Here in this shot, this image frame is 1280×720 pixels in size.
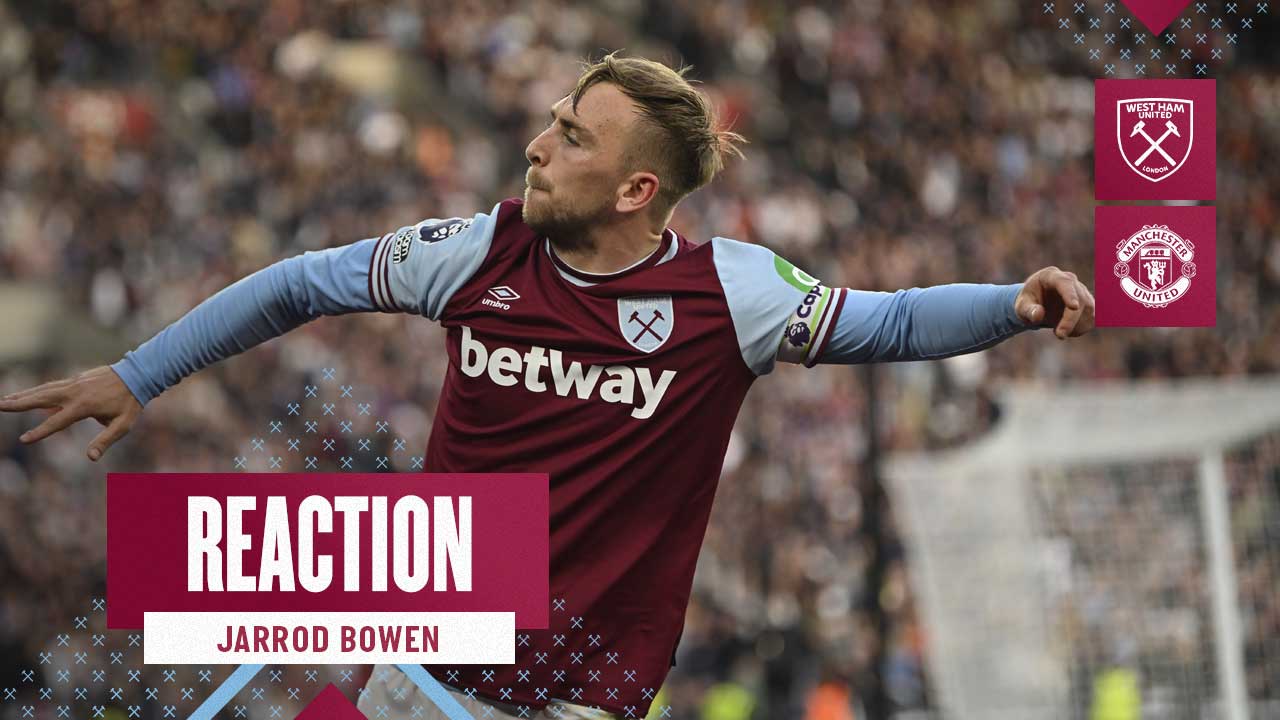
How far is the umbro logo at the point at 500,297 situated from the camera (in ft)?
11.7

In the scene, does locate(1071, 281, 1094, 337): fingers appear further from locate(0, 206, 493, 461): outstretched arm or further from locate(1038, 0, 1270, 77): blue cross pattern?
locate(1038, 0, 1270, 77): blue cross pattern

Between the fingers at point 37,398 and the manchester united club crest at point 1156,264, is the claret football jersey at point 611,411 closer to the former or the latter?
the fingers at point 37,398

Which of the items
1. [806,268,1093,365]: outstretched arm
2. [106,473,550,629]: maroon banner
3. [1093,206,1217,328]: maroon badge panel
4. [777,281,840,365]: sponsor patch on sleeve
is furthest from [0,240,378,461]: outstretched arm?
[1093,206,1217,328]: maroon badge panel

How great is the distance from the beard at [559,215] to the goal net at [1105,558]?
5747 millimetres

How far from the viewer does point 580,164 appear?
11.6 ft

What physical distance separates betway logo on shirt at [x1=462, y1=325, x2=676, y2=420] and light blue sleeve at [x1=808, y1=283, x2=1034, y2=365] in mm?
350

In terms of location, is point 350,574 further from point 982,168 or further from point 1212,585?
point 982,168

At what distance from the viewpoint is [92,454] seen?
3309mm

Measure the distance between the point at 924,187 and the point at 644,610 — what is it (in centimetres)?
1128

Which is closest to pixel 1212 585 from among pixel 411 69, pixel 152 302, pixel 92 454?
pixel 92 454

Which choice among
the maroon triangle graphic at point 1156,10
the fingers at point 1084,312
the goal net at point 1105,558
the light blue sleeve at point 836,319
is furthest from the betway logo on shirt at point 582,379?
the goal net at point 1105,558

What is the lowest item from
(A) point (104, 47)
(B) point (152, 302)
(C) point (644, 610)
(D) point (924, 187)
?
(C) point (644, 610)

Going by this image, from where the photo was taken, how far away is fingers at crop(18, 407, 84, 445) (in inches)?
131

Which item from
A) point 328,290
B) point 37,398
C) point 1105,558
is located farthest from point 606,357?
point 1105,558
